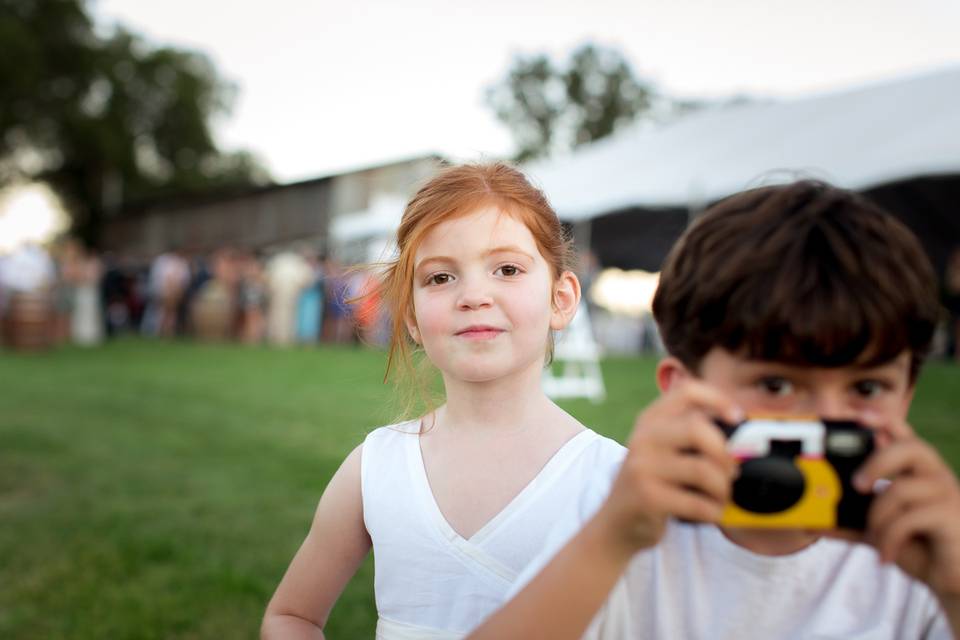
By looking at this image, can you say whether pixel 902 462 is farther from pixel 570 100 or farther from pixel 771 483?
pixel 570 100

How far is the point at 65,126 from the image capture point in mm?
37000

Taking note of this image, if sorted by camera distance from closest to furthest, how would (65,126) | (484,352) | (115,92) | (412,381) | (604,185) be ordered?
(484,352) < (412,381) < (604,185) < (65,126) < (115,92)

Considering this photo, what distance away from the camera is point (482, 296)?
1.62m

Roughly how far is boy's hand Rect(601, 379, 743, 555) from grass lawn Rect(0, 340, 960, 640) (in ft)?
4.22

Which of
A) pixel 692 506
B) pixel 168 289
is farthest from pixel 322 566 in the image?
pixel 168 289

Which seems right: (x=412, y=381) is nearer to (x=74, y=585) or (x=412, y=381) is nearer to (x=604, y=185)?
(x=74, y=585)

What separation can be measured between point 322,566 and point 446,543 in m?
0.28

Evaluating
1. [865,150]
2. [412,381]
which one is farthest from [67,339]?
[412,381]

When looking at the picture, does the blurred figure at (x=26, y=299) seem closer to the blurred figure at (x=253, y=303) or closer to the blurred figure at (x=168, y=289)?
the blurred figure at (x=168, y=289)

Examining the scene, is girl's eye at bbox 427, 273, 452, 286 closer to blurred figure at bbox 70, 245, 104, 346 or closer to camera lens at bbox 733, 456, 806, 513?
camera lens at bbox 733, 456, 806, 513

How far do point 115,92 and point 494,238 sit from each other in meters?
43.8

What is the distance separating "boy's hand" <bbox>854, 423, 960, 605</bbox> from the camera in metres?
0.86

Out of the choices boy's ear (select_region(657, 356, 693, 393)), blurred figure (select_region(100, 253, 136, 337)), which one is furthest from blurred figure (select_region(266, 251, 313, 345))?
boy's ear (select_region(657, 356, 693, 393))

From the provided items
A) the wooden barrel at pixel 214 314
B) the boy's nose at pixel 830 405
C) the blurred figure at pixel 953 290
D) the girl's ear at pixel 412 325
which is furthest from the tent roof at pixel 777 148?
the boy's nose at pixel 830 405
